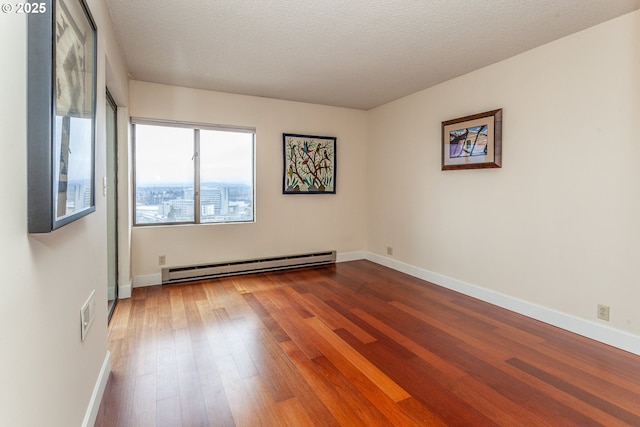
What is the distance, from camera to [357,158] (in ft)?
17.5

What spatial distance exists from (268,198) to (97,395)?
3.16 m

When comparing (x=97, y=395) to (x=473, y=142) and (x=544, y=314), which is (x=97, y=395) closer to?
(x=544, y=314)

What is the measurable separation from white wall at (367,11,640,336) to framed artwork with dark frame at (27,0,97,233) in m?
3.36

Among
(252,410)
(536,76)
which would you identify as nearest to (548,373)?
(252,410)

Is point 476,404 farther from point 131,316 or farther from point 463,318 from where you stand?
point 131,316

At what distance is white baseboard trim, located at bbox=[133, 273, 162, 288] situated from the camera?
3.91m

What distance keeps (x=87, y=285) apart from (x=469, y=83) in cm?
382

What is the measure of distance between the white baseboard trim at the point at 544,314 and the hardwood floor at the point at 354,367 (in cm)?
9

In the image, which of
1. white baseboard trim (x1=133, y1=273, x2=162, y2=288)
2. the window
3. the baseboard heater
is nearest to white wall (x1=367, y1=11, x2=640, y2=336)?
the baseboard heater

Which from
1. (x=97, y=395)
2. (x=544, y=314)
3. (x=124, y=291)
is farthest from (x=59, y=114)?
(x=544, y=314)

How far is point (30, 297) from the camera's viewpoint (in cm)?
95

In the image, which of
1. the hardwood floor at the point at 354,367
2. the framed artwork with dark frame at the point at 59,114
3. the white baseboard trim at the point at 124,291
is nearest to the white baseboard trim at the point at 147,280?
the white baseboard trim at the point at 124,291

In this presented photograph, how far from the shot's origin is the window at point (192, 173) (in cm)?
400

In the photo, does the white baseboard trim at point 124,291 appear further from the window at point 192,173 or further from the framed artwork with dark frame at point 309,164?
the framed artwork with dark frame at point 309,164
